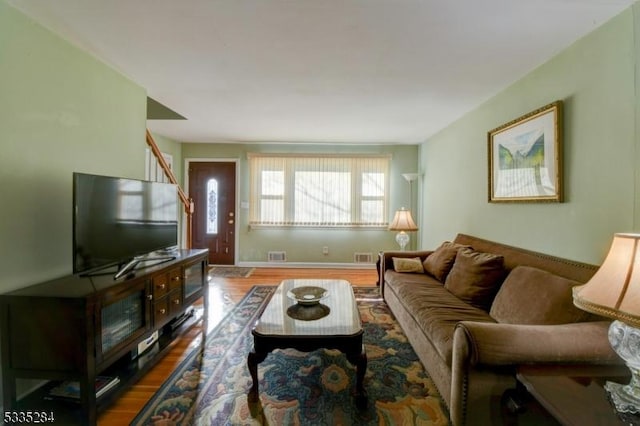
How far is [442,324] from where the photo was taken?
74.5 inches

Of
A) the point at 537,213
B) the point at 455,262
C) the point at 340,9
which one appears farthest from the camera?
the point at 455,262

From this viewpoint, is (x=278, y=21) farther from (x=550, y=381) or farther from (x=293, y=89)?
(x=550, y=381)

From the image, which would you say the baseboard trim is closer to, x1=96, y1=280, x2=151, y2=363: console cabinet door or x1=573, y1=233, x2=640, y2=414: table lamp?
x1=96, y1=280, x2=151, y2=363: console cabinet door

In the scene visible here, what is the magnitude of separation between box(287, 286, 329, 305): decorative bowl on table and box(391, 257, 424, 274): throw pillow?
112cm

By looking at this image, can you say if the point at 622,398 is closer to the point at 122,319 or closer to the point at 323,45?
the point at 323,45

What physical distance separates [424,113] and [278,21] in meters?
2.36

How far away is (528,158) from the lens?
2.40 m

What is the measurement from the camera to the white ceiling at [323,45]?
1.66 meters

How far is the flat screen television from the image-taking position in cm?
176

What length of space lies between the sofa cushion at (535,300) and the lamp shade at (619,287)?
626 mm

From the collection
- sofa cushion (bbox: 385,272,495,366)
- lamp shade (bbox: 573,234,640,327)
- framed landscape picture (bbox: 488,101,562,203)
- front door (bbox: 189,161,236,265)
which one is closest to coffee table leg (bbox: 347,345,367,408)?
sofa cushion (bbox: 385,272,495,366)

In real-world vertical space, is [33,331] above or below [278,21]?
below

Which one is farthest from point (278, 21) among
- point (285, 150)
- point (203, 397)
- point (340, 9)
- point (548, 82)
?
point (285, 150)

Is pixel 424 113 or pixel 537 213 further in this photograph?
pixel 424 113
